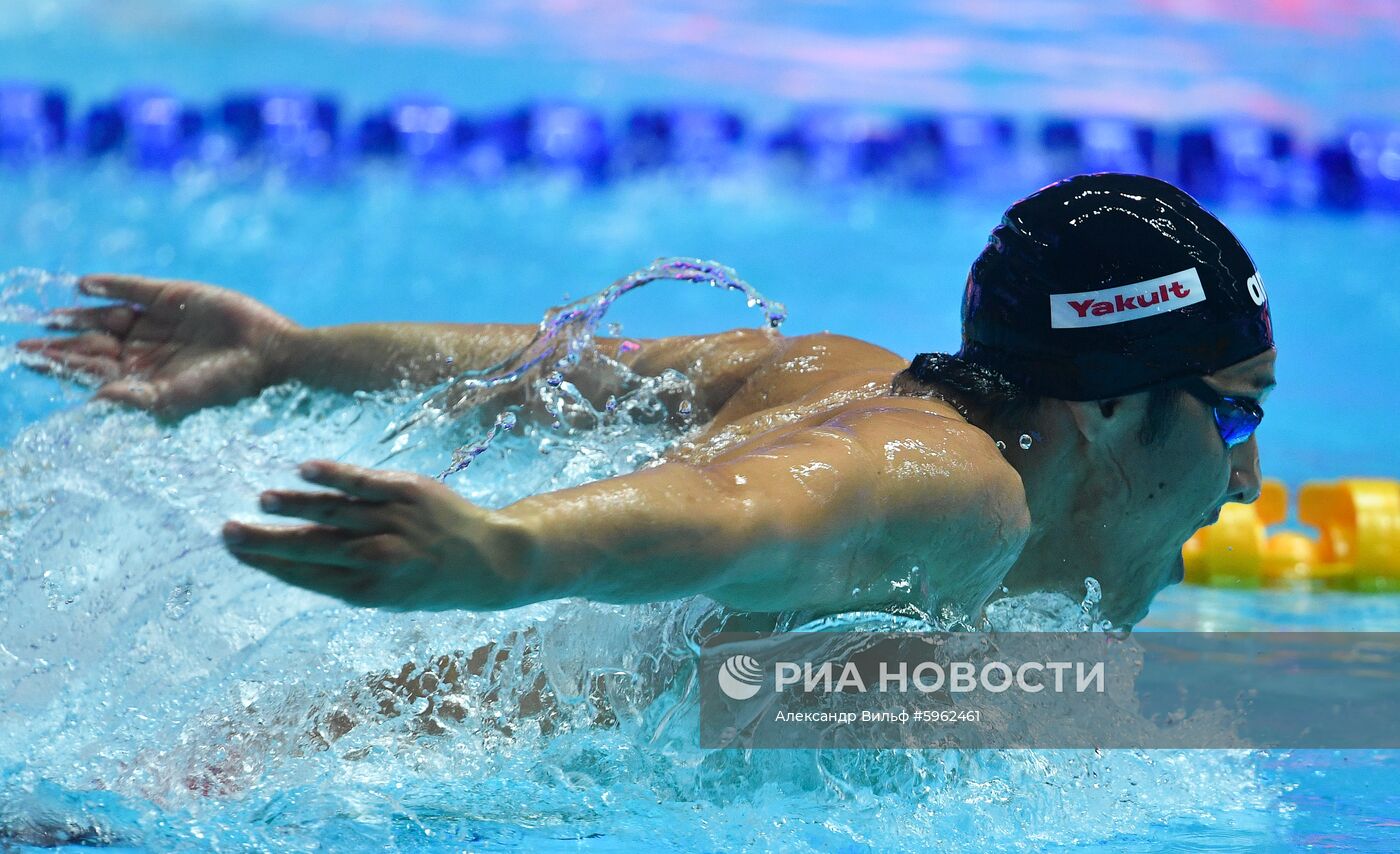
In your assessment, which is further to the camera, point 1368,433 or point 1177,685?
point 1368,433

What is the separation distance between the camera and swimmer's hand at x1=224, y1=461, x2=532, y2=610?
3.37 ft

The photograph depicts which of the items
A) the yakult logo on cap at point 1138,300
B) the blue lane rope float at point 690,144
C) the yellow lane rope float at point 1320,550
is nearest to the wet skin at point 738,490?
the yakult logo on cap at point 1138,300

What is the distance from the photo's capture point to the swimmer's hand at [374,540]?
3.37ft

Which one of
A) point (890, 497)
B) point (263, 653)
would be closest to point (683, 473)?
point (890, 497)

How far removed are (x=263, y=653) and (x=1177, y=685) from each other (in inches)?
64.7

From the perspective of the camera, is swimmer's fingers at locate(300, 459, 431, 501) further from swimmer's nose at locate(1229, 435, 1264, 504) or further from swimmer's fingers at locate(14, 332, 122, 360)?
swimmer's fingers at locate(14, 332, 122, 360)

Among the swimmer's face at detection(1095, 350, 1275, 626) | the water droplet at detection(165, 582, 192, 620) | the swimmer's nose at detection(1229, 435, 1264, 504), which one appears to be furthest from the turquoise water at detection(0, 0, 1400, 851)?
the swimmer's nose at detection(1229, 435, 1264, 504)

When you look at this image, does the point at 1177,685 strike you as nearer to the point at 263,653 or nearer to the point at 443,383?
the point at 443,383

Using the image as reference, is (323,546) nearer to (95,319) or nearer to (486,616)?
(486,616)

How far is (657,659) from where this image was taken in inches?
68.2

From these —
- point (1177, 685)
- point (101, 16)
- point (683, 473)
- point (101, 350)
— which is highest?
point (101, 16)

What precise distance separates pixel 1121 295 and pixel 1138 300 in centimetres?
2

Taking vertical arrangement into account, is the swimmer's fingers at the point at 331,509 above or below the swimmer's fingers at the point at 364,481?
below

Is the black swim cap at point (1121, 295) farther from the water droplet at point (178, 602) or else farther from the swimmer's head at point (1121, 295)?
the water droplet at point (178, 602)
